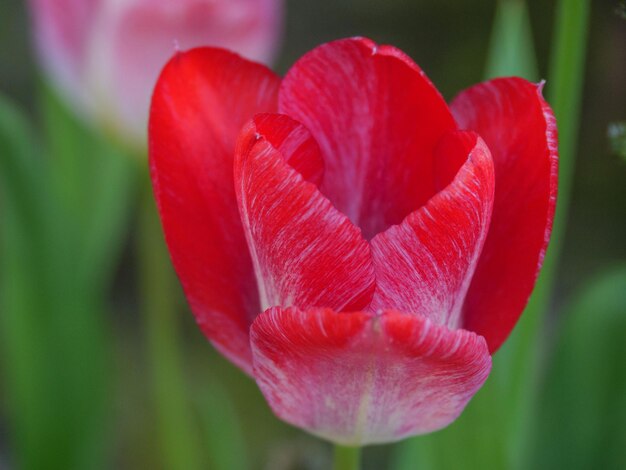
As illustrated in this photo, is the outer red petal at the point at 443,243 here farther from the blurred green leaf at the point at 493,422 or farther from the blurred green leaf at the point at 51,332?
the blurred green leaf at the point at 51,332

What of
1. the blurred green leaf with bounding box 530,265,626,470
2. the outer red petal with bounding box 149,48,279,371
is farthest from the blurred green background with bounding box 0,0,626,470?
the outer red petal with bounding box 149,48,279,371

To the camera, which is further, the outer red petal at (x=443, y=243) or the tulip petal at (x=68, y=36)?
the tulip petal at (x=68, y=36)

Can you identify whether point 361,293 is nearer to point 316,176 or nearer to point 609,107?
point 316,176

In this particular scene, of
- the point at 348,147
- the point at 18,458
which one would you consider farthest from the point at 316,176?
the point at 18,458

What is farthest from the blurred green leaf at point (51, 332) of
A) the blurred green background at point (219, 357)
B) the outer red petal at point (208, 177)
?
the outer red petal at point (208, 177)

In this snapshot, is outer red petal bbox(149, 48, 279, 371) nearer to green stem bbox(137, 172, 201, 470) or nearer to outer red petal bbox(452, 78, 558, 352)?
outer red petal bbox(452, 78, 558, 352)

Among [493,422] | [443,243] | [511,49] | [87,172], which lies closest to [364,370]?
[443,243]

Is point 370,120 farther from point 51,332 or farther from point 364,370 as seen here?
point 51,332
